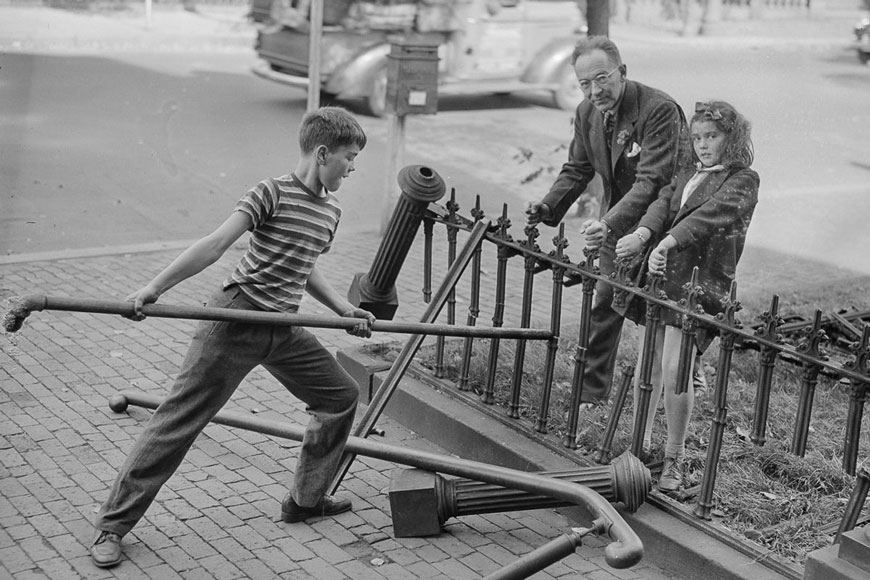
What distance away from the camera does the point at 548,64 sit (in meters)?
15.8

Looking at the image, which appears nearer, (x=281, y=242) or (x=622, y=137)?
(x=281, y=242)

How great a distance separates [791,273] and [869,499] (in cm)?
418

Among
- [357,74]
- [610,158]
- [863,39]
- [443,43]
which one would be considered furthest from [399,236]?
[443,43]

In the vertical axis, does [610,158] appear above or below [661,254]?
above

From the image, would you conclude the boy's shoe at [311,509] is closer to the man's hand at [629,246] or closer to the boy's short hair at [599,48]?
the man's hand at [629,246]

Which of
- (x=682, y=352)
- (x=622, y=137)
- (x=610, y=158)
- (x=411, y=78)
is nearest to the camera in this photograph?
(x=682, y=352)

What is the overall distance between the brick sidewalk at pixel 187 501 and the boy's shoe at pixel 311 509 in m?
0.03

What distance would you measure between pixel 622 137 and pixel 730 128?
0.72m

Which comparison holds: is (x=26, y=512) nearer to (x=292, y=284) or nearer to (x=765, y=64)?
(x=292, y=284)

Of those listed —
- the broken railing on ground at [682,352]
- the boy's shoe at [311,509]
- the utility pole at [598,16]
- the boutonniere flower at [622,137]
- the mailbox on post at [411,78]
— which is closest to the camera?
the broken railing on ground at [682,352]

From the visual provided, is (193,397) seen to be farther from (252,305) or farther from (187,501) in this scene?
(187,501)

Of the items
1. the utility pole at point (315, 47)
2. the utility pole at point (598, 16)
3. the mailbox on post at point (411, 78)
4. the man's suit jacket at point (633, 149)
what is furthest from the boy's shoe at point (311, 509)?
the utility pole at point (598, 16)

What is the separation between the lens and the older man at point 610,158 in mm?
4969

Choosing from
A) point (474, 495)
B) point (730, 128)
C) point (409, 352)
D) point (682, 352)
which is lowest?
point (474, 495)
